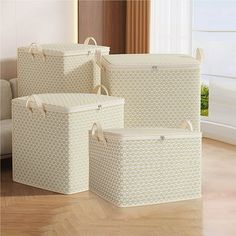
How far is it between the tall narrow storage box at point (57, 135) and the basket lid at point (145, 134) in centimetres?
35

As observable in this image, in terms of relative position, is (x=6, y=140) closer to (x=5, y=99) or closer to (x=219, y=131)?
(x=5, y=99)

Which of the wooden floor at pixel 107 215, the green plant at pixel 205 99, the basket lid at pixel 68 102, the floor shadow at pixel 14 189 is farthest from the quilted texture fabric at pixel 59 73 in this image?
the green plant at pixel 205 99

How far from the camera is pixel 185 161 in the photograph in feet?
14.4

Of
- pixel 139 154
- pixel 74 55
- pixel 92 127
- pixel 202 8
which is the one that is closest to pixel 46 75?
pixel 74 55

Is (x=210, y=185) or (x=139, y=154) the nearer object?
(x=139, y=154)

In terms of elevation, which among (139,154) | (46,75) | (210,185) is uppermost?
(46,75)

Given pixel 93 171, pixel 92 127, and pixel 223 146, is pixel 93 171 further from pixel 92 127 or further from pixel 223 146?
pixel 223 146

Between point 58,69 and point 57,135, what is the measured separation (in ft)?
2.56

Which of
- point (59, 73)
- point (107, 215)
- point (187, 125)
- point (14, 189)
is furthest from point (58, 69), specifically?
point (107, 215)

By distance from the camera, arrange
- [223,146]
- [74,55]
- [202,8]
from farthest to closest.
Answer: [202,8]
[223,146]
[74,55]

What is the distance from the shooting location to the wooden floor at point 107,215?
3.86m

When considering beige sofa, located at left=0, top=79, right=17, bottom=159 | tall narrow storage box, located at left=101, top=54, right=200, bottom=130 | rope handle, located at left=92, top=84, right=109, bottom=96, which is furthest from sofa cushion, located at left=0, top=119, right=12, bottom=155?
tall narrow storage box, located at left=101, top=54, right=200, bottom=130

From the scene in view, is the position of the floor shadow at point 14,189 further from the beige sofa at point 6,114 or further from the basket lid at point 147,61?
the basket lid at point 147,61

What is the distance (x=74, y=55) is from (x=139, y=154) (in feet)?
4.24
